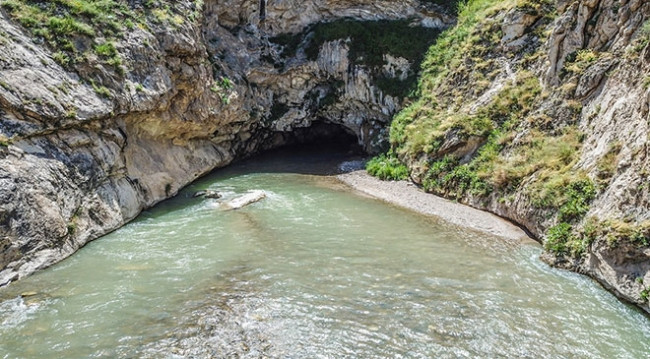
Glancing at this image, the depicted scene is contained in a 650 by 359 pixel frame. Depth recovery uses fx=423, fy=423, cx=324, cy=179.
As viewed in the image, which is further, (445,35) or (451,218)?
(445,35)

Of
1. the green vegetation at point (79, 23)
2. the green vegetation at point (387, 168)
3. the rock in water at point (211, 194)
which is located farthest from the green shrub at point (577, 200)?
the green vegetation at point (79, 23)

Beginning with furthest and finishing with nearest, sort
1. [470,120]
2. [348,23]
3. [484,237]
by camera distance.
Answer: [348,23] → [470,120] → [484,237]

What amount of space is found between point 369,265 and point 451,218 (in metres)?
6.36

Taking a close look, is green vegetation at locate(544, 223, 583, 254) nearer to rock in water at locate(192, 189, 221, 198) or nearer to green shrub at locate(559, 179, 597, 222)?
green shrub at locate(559, 179, 597, 222)

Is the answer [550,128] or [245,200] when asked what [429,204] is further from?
[245,200]

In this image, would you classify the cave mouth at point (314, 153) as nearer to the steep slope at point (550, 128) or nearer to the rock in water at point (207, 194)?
the steep slope at point (550, 128)

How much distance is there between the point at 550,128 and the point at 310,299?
13223mm

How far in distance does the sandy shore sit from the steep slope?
0.56 m

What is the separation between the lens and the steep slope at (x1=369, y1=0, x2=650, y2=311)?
1246cm

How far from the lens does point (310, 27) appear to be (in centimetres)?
3194

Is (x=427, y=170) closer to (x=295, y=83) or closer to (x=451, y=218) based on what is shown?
(x=451, y=218)

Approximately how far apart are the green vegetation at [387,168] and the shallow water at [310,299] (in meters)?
7.51

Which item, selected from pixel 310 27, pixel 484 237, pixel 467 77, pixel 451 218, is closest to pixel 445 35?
pixel 467 77

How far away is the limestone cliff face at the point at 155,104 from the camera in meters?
13.6
